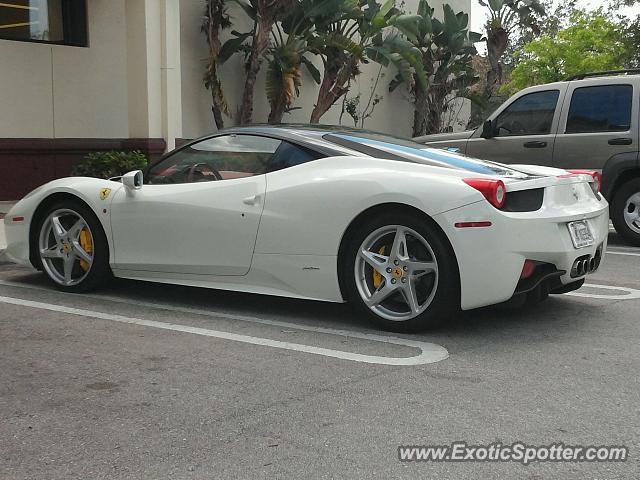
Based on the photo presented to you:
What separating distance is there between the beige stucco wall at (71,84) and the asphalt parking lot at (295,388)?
24.0 feet

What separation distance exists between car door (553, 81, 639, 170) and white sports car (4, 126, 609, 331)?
363 centimetres

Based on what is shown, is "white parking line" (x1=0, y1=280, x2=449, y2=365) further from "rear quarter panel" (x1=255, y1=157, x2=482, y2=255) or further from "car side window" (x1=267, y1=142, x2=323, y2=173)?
"car side window" (x1=267, y1=142, x2=323, y2=173)

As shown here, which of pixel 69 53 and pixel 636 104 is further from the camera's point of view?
pixel 69 53

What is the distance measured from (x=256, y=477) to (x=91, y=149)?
11.1 metres

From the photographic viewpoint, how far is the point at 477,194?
15.5ft

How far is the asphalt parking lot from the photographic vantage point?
10.5ft

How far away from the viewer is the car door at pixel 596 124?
29.4 feet

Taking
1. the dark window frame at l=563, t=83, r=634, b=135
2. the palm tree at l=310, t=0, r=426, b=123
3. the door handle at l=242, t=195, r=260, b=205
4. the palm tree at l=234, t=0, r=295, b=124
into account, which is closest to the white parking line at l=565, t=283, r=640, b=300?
the door handle at l=242, t=195, r=260, b=205

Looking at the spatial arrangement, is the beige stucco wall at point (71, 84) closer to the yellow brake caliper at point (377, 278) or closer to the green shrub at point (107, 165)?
the green shrub at point (107, 165)

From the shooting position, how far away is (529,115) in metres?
9.66

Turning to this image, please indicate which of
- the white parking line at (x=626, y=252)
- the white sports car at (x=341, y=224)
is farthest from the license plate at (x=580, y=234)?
the white parking line at (x=626, y=252)

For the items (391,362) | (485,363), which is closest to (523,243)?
(485,363)

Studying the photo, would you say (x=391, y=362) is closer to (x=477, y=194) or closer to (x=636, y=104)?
(x=477, y=194)

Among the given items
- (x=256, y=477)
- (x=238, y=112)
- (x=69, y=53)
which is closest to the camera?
(x=256, y=477)
